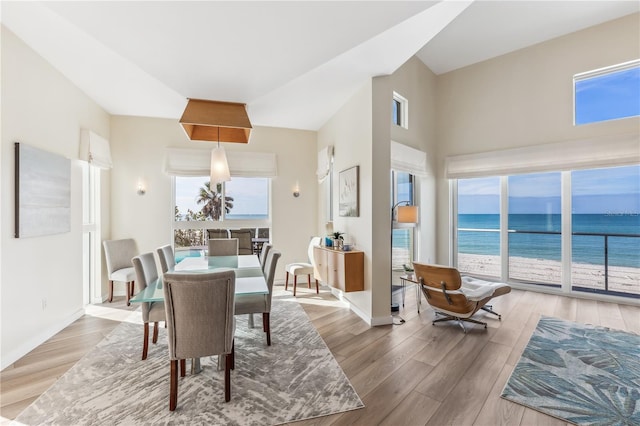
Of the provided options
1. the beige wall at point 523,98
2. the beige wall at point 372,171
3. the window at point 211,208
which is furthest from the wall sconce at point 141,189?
the beige wall at point 523,98

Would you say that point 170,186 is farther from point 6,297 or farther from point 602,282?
point 602,282

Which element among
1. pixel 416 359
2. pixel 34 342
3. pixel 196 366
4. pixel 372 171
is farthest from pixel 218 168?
pixel 416 359

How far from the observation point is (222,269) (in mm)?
3143

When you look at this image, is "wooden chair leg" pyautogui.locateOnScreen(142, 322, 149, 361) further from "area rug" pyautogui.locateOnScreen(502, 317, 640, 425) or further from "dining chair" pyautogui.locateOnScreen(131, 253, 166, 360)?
"area rug" pyautogui.locateOnScreen(502, 317, 640, 425)

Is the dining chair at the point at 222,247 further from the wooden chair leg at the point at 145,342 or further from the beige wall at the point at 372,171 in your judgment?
the beige wall at the point at 372,171

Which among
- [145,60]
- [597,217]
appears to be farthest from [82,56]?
[597,217]

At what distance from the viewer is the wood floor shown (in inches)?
76.9

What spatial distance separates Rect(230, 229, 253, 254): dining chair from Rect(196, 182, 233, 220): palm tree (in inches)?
23.2

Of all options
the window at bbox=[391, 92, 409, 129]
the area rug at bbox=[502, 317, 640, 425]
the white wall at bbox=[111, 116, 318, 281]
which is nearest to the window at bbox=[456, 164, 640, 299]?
the area rug at bbox=[502, 317, 640, 425]

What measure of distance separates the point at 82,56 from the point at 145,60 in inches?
50.3

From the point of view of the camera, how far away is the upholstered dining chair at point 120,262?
4195 mm

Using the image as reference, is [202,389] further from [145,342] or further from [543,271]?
[543,271]

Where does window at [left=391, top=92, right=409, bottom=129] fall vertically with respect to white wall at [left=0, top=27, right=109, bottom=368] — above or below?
above

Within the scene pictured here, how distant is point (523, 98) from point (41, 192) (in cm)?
700
